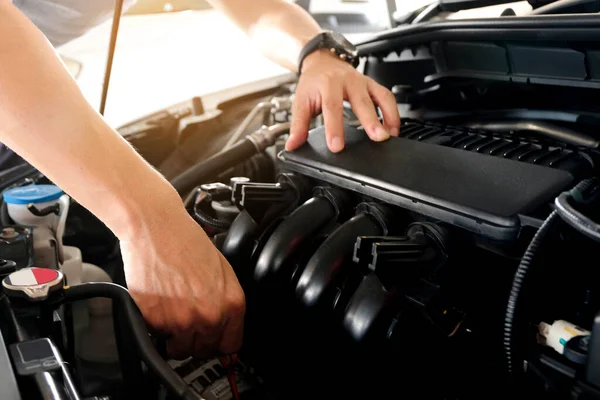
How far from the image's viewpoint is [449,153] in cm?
91

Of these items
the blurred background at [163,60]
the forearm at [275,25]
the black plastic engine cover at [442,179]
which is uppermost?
the forearm at [275,25]

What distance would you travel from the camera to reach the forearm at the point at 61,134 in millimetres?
742

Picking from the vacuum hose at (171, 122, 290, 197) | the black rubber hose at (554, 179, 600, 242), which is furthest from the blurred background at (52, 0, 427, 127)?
the black rubber hose at (554, 179, 600, 242)

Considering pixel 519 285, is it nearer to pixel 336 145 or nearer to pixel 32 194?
pixel 336 145

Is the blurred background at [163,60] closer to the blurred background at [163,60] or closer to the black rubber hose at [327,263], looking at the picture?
the blurred background at [163,60]

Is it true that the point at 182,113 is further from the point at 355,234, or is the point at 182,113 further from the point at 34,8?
the point at 355,234

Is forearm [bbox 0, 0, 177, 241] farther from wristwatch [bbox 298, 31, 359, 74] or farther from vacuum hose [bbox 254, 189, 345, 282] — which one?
wristwatch [bbox 298, 31, 359, 74]

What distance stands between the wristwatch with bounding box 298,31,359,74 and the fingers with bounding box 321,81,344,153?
145 mm

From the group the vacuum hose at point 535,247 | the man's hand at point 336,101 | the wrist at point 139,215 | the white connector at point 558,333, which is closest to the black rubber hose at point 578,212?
the vacuum hose at point 535,247

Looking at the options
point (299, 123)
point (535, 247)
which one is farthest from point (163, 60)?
point (535, 247)

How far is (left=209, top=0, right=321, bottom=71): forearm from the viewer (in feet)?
4.37

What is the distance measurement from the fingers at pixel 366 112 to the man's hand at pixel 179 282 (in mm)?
388

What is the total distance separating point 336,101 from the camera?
107 cm

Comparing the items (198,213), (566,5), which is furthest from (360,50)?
(198,213)
